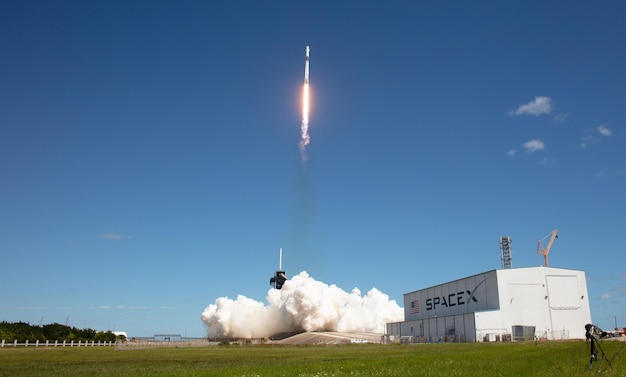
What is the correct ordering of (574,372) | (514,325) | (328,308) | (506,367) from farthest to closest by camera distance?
(328,308) < (514,325) < (506,367) < (574,372)

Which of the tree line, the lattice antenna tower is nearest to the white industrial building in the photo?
the lattice antenna tower

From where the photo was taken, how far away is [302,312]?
136 meters

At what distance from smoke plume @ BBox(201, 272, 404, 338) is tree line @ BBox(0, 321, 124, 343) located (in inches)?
1867

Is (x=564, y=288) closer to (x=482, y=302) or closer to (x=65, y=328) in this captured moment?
(x=482, y=302)

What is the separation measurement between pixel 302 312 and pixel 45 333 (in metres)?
61.8

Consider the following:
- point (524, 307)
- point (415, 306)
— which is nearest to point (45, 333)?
point (415, 306)

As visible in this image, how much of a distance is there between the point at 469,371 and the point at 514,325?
59.8m

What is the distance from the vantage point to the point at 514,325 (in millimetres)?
72875

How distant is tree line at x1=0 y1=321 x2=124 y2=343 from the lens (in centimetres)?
9609

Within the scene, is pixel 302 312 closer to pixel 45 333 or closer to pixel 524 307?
pixel 45 333

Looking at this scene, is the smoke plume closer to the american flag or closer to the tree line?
the american flag

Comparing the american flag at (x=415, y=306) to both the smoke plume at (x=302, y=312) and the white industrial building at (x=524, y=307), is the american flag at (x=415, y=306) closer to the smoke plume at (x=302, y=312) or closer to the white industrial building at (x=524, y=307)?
the white industrial building at (x=524, y=307)

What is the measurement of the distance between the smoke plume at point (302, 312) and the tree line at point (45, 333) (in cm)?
4743

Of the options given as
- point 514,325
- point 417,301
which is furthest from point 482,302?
point 417,301
